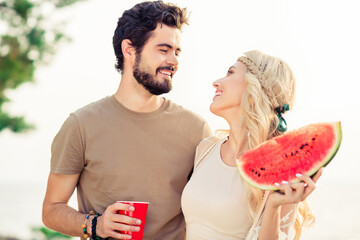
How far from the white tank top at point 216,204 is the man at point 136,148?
Answer: 38 cm

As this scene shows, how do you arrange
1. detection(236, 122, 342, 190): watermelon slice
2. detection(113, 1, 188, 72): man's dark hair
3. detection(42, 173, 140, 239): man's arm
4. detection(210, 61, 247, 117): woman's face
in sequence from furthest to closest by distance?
detection(113, 1, 188, 72): man's dark hair
detection(42, 173, 140, 239): man's arm
detection(210, 61, 247, 117): woman's face
detection(236, 122, 342, 190): watermelon slice

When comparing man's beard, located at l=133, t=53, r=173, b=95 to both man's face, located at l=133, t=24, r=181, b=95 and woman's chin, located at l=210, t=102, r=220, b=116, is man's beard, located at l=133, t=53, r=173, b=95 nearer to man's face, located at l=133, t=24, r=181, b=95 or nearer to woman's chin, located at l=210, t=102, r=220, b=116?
man's face, located at l=133, t=24, r=181, b=95

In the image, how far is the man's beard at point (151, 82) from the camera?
3.55 m

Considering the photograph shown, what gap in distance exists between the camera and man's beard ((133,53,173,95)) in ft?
11.6

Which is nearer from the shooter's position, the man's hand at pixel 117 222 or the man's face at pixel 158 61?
the man's hand at pixel 117 222

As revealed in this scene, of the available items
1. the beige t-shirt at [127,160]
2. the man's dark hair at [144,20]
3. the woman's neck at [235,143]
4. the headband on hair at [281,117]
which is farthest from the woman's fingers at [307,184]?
the man's dark hair at [144,20]

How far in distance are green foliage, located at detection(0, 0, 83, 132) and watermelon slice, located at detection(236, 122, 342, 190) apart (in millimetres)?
6647

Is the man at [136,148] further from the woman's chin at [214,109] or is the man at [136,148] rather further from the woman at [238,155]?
the woman's chin at [214,109]

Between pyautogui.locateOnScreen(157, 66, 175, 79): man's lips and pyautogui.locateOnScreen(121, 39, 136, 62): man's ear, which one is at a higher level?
pyautogui.locateOnScreen(121, 39, 136, 62): man's ear

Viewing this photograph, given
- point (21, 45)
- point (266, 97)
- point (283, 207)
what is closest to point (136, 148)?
point (266, 97)

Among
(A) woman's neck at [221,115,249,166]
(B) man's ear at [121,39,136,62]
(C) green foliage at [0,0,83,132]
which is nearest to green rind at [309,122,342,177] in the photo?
(A) woman's neck at [221,115,249,166]

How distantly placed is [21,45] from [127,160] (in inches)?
241

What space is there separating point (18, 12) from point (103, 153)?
20.2ft

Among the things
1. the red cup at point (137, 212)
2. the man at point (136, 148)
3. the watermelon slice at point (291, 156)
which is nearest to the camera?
the watermelon slice at point (291, 156)
